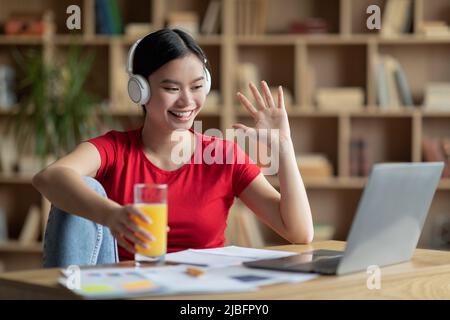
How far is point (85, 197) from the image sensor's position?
1.58 metres

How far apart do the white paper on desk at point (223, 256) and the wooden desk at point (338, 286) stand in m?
0.13

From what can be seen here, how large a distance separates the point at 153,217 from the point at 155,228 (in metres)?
0.02

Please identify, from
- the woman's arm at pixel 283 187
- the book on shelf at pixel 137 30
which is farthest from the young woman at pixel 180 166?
the book on shelf at pixel 137 30

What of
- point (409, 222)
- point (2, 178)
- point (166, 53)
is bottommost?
point (2, 178)

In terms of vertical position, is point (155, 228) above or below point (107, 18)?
below

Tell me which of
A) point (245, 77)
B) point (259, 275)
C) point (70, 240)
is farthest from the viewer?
point (245, 77)

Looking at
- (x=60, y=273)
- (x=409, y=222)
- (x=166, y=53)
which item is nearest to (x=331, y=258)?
(x=409, y=222)

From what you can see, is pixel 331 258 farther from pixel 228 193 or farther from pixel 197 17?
pixel 197 17

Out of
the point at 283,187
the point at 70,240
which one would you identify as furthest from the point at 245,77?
the point at 70,240

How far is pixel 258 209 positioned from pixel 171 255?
52cm

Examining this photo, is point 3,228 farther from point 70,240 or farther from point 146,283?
point 146,283

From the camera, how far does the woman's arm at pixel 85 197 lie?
140cm

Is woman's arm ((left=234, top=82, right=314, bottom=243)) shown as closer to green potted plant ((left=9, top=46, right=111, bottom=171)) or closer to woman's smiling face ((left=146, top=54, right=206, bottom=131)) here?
woman's smiling face ((left=146, top=54, right=206, bottom=131))

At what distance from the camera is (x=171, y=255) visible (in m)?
1.55
